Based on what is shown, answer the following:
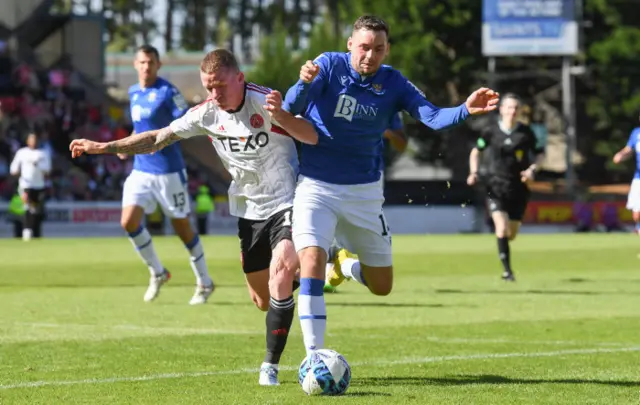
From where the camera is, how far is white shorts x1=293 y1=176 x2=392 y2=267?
800 cm

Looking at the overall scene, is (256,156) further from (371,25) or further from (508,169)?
(508,169)

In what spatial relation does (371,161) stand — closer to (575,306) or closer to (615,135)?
(575,306)

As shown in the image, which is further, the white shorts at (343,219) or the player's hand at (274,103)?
A: the white shorts at (343,219)

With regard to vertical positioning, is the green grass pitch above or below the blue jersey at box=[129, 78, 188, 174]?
below

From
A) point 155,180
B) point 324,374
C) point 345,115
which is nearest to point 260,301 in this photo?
point 345,115

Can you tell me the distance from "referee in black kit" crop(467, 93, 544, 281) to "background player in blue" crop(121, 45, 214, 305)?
4680 millimetres

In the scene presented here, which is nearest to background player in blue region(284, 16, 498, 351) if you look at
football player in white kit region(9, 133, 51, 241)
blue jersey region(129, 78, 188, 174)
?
blue jersey region(129, 78, 188, 174)

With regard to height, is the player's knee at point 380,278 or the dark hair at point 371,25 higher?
the dark hair at point 371,25

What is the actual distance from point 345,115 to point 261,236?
1.08 meters

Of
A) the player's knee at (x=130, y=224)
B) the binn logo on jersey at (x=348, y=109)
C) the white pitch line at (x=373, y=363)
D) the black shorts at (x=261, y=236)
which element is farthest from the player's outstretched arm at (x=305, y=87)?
the player's knee at (x=130, y=224)

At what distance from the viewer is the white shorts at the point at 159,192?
13828 mm

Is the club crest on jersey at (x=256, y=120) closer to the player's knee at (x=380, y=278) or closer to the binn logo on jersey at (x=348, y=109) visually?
the binn logo on jersey at (x=348, y=109)

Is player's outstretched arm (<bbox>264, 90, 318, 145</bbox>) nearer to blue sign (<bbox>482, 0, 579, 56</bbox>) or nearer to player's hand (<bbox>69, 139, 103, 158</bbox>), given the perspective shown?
player's hand (<bbox>69, 139, 103, 158</bbox>)

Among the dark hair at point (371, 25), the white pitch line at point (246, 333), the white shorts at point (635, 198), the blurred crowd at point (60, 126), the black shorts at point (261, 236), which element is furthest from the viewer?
the blurred crowd at point (60, 126)
